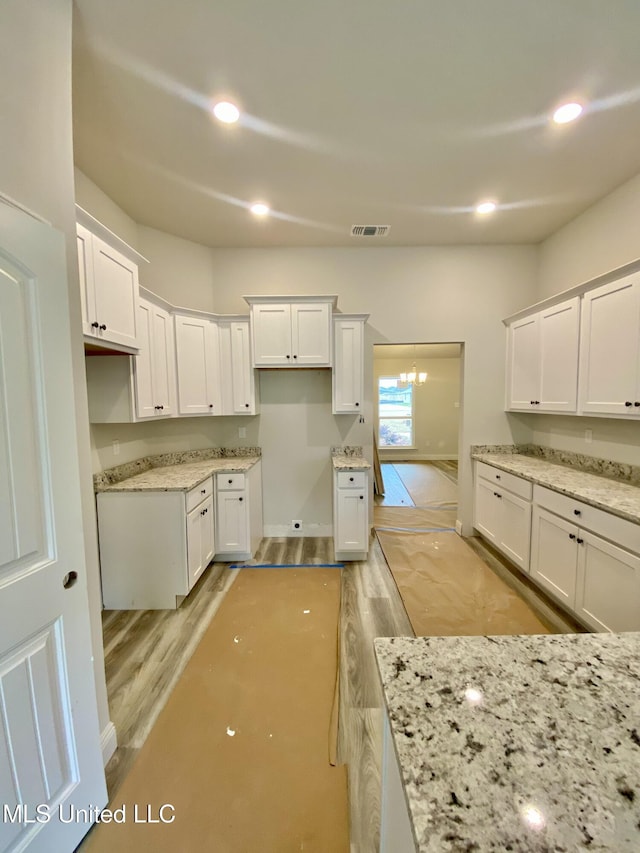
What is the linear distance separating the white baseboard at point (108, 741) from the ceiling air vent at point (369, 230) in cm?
380

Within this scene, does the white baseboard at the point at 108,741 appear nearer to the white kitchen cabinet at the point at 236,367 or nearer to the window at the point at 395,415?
the white kitchen cabinet at the point at 236,367

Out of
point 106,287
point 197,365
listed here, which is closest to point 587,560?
point 197,365

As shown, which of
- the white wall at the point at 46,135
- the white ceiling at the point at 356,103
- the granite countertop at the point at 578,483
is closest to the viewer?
the white wall at the point at 46,135

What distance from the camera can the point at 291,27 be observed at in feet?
4.59

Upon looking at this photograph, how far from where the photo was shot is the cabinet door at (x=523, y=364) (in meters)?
2.99

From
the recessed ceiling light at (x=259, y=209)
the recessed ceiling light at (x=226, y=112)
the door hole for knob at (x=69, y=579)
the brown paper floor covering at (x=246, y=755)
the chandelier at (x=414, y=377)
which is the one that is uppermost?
the recessed ceiling light at (x=259, y=209)

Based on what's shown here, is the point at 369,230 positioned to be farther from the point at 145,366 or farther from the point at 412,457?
the point at 412,457

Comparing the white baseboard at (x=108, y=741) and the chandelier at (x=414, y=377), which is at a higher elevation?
the chandelier at (x=414, y=377)

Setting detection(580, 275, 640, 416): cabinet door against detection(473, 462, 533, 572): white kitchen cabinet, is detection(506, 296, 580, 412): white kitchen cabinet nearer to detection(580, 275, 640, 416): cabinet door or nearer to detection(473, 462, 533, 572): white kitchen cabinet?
detection(580, 275, 640, 416): cabinet door

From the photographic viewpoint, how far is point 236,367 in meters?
3.21

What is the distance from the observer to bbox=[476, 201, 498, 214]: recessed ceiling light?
8.65 feet

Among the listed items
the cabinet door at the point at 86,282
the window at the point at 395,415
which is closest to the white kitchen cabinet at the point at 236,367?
the cabinet door at the point at 86,282

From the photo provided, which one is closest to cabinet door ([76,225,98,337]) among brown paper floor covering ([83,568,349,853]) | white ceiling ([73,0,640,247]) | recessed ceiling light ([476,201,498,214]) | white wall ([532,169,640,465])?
white ceiling ([73,0,640,247])

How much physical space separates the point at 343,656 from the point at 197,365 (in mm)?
2637
